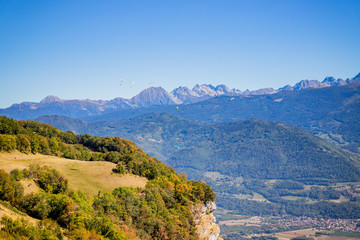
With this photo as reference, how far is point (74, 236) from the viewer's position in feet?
123

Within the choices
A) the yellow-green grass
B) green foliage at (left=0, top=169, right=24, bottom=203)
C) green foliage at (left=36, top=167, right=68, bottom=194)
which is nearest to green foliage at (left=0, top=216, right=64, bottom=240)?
green foliage at (left=0, top=169, right=24, bottom=203)

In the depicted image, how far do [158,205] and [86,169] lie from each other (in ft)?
64.1

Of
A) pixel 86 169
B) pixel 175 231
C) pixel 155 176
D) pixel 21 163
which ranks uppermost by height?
pixel 21 163

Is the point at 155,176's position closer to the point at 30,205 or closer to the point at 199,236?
the point at 199,236

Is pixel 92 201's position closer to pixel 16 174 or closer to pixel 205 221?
pixel 16 174

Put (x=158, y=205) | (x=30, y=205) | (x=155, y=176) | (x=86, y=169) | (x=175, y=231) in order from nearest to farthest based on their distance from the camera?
(x=30, y=205) < (x=175, y=231) < (x=158, y=205) < (x=86, y=169) < (x=155, y=176)

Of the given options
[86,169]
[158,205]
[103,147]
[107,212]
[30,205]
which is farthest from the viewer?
[103,147]

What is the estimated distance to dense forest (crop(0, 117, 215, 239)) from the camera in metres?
39.3

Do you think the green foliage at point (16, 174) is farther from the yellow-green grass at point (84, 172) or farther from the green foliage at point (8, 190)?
the yellow-green grass at point (84, 172)

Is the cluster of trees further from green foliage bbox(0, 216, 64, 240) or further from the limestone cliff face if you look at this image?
the limestone cliff face

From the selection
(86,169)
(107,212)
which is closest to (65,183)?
(107,212)

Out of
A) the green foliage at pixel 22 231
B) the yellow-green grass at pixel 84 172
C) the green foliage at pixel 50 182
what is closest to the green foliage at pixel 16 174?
the green foliage at pixel 50 182

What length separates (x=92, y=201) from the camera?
52.3m

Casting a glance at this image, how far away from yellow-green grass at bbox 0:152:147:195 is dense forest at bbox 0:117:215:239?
8.87 feet
